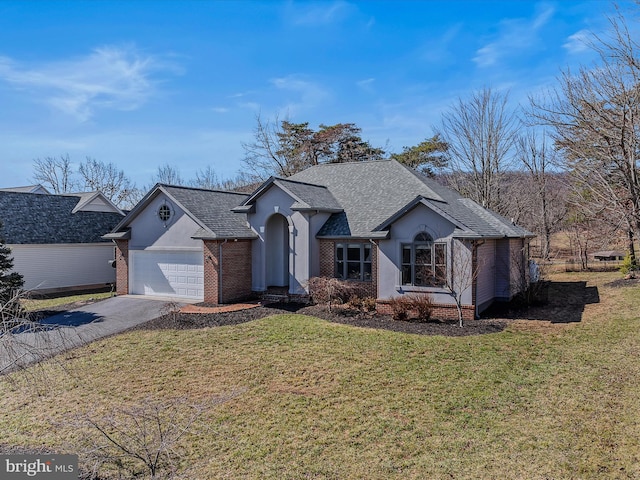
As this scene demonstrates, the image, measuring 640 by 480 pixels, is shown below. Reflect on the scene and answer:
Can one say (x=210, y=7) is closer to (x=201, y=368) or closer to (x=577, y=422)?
(x=201, y=368)

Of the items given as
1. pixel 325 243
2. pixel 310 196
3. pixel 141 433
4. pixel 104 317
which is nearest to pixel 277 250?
pixel 325 243

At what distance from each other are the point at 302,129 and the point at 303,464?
132 ft

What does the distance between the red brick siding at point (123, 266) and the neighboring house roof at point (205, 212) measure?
2.24 ft

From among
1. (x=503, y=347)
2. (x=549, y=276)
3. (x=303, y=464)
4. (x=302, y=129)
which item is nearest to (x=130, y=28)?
(x=303, y=464)

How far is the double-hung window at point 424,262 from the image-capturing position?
15.5 metres

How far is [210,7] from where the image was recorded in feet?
40.1

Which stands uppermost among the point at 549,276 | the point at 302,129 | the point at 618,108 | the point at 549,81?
the point at 302,129

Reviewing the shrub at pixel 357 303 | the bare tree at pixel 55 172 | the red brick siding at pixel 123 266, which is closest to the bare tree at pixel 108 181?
the bare tree at pixel 55 172

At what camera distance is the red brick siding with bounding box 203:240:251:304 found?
18406 millimetres

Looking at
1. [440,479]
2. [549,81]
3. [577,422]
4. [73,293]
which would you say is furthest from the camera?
[73,293]

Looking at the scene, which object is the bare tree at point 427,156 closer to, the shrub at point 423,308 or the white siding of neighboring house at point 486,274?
the white siding of neighboring house at point 486,274

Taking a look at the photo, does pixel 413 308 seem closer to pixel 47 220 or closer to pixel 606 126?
pixel 606 126

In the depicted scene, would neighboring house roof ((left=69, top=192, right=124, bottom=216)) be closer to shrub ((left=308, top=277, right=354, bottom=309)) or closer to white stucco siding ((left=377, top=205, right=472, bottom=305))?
shrub ((left=308, top=277, right=354, bottom=309))

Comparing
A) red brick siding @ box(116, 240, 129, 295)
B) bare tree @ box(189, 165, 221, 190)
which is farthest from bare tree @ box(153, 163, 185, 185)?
red brick siding @ box(116, 240, 129, 295)
